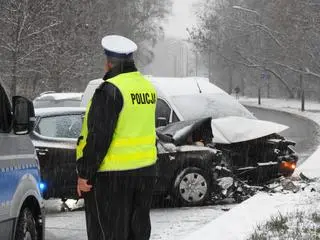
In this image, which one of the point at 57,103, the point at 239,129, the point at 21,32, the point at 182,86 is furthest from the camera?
the point at 21,32

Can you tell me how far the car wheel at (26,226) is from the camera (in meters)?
5.03

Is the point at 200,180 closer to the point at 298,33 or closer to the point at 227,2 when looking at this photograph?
the point at 298,33

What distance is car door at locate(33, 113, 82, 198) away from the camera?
943cm

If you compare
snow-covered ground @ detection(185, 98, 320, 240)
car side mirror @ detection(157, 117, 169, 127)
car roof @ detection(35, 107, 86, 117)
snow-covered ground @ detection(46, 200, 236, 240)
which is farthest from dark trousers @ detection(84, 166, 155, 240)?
car side mirror @ detection(157, 117, 169, 127)

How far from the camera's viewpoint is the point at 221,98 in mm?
12586

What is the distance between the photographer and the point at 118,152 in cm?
466

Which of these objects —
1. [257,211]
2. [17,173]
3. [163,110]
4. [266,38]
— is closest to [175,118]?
[163,110]

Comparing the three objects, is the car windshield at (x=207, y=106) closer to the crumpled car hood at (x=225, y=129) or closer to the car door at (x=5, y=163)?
the crumpled car hood at (x=225, y=129)

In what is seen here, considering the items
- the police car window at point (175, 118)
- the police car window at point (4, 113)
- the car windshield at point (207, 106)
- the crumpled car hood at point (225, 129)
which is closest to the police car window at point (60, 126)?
the crumpled car hood at point (225, 129)

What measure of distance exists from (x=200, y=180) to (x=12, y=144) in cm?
538

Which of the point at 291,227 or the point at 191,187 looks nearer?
the point at 291,227

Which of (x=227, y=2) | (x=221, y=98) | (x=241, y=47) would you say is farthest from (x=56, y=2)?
(x=227, y=2)

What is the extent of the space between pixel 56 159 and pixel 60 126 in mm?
600

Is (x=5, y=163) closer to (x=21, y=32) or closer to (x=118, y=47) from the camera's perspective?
(x=118, y=47)
